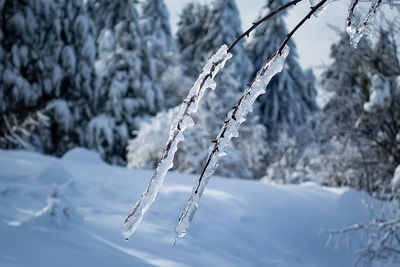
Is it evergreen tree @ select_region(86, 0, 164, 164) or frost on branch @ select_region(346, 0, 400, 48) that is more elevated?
evergreen tree @ select_region(86, 0, 164, 164)

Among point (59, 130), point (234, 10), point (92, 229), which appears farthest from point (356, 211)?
point (234, 10)

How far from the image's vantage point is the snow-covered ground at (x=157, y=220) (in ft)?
6.67

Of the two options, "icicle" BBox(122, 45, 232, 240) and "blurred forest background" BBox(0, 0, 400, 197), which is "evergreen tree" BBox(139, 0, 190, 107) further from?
"icicle" BBox(122, 45, 232, 240)

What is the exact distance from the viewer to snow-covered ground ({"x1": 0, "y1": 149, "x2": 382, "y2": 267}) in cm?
203

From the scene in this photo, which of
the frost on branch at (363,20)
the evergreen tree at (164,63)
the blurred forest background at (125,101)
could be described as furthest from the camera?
the evergreen tree at (164,63)

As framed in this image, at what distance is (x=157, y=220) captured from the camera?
123 inches

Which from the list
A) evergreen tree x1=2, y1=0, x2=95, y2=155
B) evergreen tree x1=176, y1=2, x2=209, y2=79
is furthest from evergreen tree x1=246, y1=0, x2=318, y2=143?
evergreen tree x1=2, y1=0, x2=95, y2=155

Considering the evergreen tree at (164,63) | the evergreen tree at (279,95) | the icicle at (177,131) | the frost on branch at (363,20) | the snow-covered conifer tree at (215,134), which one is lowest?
the icicle at (177,131)

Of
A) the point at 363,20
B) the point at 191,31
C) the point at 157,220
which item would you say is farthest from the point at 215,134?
the point at 191,31

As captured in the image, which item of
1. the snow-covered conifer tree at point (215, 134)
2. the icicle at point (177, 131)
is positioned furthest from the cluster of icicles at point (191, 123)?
the snow-covered conifer tree at point (215, 134)

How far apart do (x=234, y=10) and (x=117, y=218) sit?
52.8ft

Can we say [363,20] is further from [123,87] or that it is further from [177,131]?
[123,87]

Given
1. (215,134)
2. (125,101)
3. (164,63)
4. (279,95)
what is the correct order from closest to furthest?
(215,134), (125,101), (164,63), (279,95)

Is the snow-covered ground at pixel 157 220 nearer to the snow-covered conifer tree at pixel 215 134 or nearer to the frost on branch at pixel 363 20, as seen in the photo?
the frost on branch at pixel 363 20
